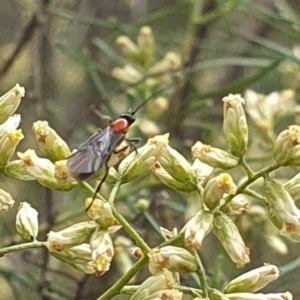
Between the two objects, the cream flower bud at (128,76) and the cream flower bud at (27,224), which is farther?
the cream flower bud at (128,76)

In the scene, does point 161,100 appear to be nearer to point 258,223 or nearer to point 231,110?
point 258,223

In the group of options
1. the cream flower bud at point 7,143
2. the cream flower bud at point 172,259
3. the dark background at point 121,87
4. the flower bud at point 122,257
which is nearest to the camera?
the cream flower bud at point 172,259

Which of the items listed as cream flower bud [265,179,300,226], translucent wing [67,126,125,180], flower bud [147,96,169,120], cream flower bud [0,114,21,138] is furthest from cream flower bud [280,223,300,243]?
flower bud [147,96,169,120]

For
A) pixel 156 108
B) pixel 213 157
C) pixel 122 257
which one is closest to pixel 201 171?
pixel 213 157

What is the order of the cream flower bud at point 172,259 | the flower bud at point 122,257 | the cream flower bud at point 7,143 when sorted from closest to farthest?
1. the cream flower bud at point 172,259
2. the cream flower bud at point 7,143
3. the flower bud at point 122,257

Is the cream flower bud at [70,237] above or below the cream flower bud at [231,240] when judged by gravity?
below

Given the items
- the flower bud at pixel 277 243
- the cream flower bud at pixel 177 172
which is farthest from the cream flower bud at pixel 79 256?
the flower bud at pixel 277 243

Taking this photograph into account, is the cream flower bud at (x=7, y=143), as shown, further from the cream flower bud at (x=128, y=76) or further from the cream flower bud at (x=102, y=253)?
the cream flower bud at (x=128, y=76)

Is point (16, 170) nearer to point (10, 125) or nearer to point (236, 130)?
point (10, 125)

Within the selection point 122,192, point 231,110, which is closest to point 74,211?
point 122,192
